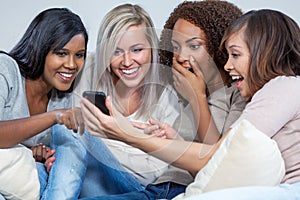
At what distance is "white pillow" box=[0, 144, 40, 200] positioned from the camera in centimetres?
147

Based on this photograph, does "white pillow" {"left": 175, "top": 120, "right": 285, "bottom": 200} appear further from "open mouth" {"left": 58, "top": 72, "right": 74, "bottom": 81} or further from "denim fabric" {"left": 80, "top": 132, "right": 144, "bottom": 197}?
"open mouth" {"left": 58, "top": 72, "right": 74, "bottom": 81}

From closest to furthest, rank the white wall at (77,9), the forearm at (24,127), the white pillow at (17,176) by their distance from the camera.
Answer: the white pillow at (17,176), the forearm at (24,127), the white wall at (77,9)

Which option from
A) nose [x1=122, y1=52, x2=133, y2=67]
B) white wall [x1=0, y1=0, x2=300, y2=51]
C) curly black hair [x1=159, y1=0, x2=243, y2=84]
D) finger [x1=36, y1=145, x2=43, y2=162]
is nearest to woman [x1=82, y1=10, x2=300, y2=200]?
curly black hair [x1=159, y1=0, x2=243, y2=84]

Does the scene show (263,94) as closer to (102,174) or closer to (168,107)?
(168,107)

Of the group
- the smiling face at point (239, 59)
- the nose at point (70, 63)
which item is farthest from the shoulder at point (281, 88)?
the nose at point (70, 63)

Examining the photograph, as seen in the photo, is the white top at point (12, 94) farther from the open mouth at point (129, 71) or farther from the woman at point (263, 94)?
the woman at point (263, 94)

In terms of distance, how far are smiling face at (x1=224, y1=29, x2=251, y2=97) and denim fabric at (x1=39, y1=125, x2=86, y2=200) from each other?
20.7 inches

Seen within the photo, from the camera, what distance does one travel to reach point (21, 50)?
6.09 feet

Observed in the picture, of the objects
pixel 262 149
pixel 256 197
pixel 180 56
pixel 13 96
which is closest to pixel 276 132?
pixel 262 149

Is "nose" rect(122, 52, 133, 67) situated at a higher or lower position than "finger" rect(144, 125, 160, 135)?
higher

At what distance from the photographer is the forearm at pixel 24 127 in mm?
1609

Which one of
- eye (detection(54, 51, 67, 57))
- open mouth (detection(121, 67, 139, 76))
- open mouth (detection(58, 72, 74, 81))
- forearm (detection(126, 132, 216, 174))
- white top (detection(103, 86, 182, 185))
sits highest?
eye (detection(54, 51, 67, 57))

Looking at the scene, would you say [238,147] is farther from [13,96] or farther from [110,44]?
[13,96]

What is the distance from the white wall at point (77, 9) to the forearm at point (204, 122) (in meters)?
0.61
